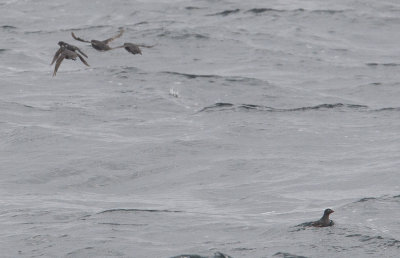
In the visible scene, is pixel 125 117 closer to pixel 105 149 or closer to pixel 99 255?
pixel 105 149

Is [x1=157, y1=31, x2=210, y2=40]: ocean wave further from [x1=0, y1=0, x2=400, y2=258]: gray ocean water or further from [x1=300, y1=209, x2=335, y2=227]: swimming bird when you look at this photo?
[x1=300, y1=209, x2=335, y2=227]: swimming bird

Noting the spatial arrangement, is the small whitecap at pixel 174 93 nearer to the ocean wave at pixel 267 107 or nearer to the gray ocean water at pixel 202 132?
the gray ocean water at pixel 202 132

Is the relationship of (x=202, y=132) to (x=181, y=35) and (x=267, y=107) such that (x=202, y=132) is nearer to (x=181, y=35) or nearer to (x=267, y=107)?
(x=267, y=107)

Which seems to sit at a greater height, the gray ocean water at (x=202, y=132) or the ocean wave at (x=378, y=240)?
the ocean wave at (x=378, y=240)

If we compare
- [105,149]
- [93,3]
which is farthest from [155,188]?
[93,3]

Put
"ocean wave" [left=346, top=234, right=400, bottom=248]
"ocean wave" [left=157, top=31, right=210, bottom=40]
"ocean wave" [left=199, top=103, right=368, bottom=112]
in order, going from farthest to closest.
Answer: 1. "ocean wave" [left=157, top=31, right=210, bottom=40]
2. "ocean wave" [left=199, top=103, right=368, bottom=112]
3. "ocean wave" [left=346, top=234, right=400, bottom=248]

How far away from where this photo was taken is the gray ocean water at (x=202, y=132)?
1862cm

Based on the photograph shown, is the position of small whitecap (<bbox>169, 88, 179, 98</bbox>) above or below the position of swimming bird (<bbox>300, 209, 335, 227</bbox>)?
below

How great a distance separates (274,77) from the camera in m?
31.7

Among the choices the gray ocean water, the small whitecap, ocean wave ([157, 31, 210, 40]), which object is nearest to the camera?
the gray ocean water

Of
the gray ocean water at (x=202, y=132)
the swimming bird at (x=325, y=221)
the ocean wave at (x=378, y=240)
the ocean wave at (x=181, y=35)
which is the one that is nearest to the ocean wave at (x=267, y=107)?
the gray ocean water at (x=202, y=132)

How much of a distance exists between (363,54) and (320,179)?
13.2m

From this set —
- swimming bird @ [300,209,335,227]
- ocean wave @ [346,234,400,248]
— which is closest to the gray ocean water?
ocean wave @ [346,234,400,248]

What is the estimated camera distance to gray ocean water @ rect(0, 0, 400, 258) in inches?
733
